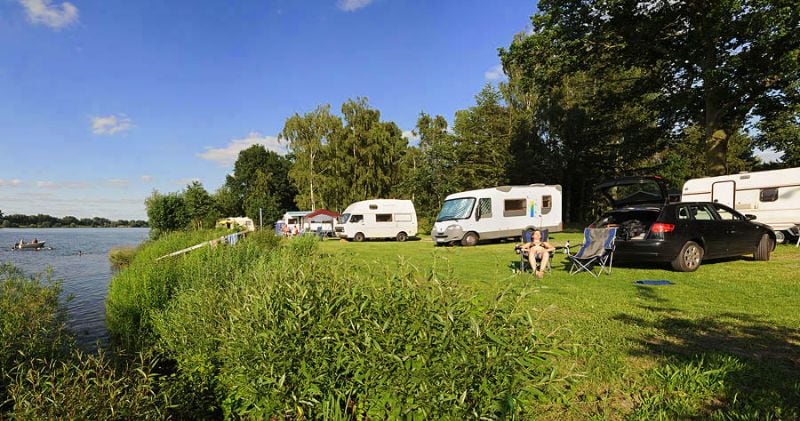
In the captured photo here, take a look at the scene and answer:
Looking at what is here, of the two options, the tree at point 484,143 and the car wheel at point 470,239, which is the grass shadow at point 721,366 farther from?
the tree at point 484,143

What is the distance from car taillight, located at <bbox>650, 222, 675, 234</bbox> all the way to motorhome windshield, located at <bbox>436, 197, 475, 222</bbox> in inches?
396

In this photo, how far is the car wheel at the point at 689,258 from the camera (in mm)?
8016

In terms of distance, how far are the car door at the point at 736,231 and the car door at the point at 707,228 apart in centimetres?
17

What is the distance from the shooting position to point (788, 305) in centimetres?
518

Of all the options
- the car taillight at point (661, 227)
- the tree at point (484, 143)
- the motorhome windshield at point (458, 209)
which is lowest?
the car taillight at point (661, 227)

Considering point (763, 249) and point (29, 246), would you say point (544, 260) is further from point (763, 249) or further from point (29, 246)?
point (29, 246)

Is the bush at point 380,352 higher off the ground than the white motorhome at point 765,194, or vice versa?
the white motorhome at point 765,194

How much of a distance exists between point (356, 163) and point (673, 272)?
1233 inches

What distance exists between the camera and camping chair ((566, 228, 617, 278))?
8.15 metres

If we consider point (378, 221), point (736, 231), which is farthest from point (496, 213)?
point (736, 231)

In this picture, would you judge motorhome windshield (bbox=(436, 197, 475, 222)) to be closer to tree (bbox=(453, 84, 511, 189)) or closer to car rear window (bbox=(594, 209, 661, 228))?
car rear window (bbox=(594, 209, 661, 228))

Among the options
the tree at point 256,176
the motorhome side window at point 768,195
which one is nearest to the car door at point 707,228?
the motorhome side window at point 768,195

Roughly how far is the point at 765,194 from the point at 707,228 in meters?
7.46

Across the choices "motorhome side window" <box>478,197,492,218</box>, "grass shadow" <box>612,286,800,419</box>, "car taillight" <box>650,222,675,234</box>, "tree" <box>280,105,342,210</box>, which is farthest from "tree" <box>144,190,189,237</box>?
"grass shadow" <box>612,286,800,419</box>
